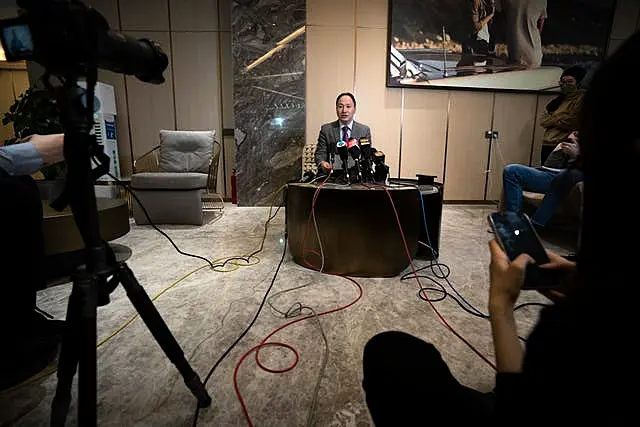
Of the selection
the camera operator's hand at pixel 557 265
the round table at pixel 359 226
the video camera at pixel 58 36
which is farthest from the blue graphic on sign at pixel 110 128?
the camera operator's hand at pixel 557 265

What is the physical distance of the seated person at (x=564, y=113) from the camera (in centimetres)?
285

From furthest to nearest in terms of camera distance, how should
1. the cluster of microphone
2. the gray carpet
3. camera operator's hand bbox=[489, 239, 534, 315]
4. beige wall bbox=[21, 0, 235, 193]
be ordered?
beige wall bbox=[21, 0, 235, 193] < the cluster of microphone < the gray carpet < camera operator's hand bbox=[489, 239, 534, 315]

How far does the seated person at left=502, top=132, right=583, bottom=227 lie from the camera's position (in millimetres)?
2521

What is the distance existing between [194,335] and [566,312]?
4.31 feet

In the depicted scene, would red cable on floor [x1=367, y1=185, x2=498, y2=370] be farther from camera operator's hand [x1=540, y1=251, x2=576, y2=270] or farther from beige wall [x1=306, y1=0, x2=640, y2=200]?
beige wall [x1=306, y1=0, x2=640, y2=200]

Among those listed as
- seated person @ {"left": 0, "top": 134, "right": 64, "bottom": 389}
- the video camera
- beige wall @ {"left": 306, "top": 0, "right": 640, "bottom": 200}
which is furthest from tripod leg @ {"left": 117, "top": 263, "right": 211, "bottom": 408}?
beige wall @ {"left": 306, "top": 0, "right": 640, "bottom": 200}

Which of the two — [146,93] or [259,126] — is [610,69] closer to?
[259,126]

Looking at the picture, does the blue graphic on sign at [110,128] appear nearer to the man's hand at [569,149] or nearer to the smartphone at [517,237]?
the smartphone at [517,237]

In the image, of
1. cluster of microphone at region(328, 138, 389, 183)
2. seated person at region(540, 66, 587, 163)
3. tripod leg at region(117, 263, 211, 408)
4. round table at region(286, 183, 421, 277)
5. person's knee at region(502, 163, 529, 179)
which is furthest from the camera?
seated person at region(540, 66, 587, 163)

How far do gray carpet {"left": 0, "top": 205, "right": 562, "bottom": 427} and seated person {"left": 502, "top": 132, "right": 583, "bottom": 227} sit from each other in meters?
0.68

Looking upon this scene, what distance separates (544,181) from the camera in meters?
2.66

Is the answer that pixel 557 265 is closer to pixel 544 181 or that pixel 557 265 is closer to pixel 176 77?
pixel 544 181

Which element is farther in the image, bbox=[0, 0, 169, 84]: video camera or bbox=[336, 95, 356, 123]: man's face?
bbox=[336, 95, 356, 123]: man's face

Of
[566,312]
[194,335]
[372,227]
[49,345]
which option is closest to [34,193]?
[49,345]
